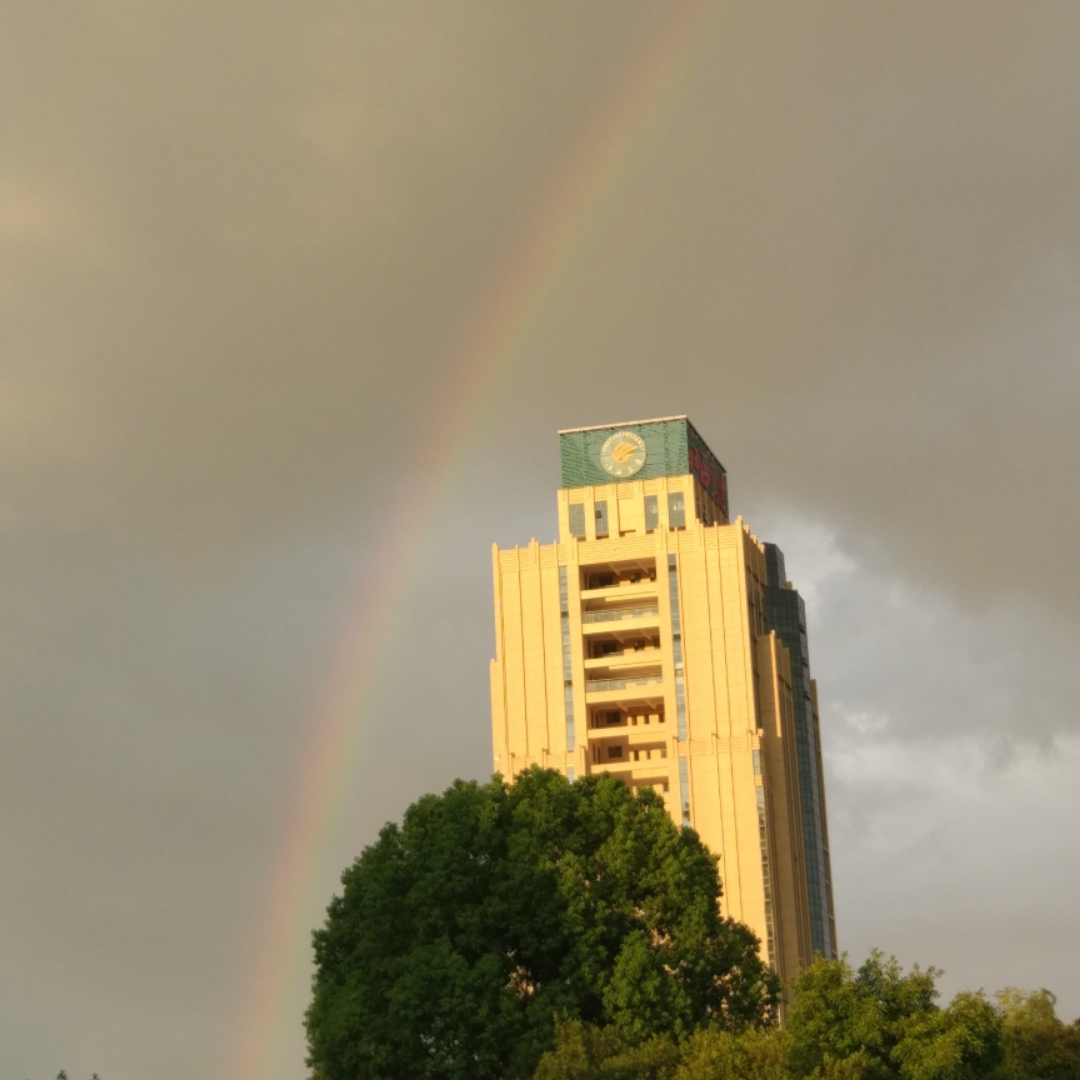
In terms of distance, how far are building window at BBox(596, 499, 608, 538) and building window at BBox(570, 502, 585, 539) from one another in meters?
1.17

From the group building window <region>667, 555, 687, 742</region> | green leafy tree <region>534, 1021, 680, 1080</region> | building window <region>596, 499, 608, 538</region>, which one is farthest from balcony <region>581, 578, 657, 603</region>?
green leafy tree <region>534, 1021, 680, 1080</region>

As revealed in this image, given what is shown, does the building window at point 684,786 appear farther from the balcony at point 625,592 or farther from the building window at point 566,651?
the balcony at point 625,592

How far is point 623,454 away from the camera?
149000 millimetres

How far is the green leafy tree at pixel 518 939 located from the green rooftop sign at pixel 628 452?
268 feet

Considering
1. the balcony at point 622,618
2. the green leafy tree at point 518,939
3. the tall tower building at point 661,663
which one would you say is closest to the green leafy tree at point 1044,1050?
the green leafy tree at point 518,939

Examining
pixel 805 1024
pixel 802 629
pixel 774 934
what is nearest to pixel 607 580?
pixel 774 934

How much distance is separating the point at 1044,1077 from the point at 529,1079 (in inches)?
803

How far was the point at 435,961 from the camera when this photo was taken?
6156 cm

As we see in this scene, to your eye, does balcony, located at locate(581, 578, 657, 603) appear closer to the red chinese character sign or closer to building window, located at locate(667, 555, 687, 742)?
building window, located at locate(667, 555, 687, 742)

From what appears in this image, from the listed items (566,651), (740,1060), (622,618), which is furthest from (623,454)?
(740,1060)

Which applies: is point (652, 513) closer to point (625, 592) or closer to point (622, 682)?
point (625, 592)

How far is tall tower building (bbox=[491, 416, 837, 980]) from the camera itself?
442 ft

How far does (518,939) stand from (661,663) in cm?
7732

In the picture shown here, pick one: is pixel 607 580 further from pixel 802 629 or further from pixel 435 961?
pixel 435 961
